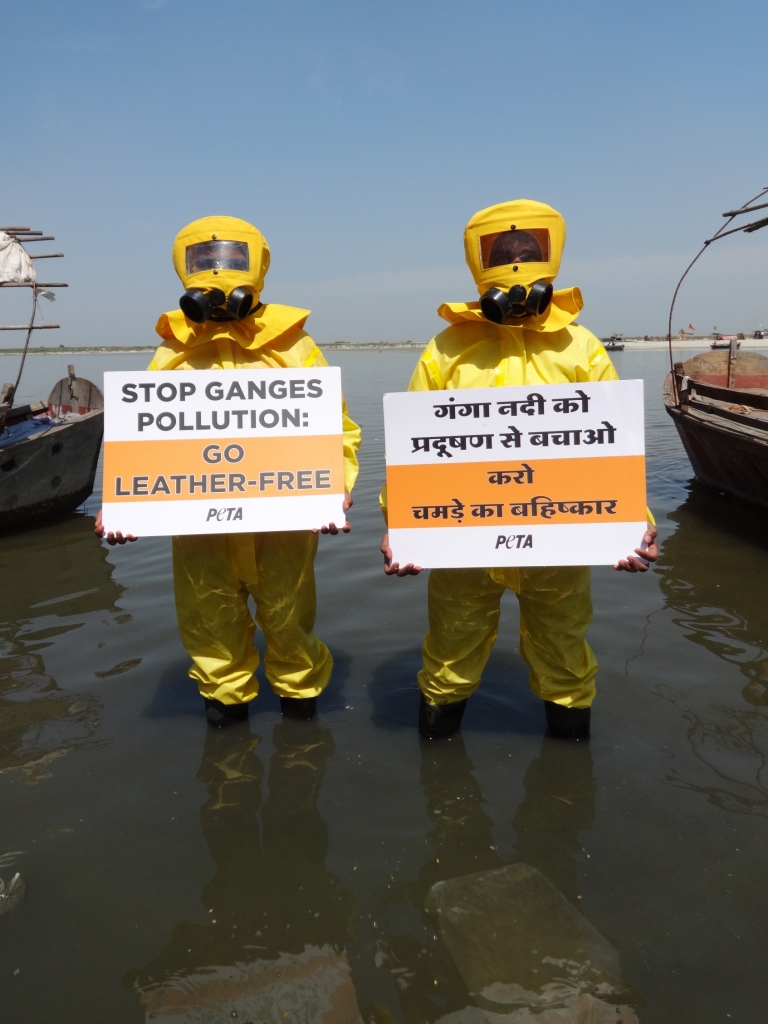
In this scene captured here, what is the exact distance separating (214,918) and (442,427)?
1830mm

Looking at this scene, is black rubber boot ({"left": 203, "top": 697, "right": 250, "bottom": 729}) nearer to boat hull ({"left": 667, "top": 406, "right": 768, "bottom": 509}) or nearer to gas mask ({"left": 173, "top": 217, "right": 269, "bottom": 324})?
gas mask ({"left": 173, "top": 217, "right": 269, "bottom": 324})

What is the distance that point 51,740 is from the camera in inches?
123

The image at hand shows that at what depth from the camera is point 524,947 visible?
6.31 ft

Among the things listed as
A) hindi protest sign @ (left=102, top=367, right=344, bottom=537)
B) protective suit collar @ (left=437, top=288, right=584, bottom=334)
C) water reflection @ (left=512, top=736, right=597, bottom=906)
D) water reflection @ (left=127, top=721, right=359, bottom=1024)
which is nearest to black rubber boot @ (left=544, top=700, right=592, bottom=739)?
water reflection @ (left=512, top=736, right=597, bottom=906)

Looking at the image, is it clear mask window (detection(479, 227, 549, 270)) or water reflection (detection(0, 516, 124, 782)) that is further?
water reflection (detection(0, 516, 124, 782))

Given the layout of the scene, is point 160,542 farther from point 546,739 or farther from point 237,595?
point 546,739

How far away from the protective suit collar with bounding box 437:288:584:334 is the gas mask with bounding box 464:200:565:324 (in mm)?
30

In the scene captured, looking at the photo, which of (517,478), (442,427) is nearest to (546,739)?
(517,478)

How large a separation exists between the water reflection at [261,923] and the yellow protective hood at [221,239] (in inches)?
80.0

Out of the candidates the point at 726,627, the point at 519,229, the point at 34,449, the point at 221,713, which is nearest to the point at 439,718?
the point at 221,713

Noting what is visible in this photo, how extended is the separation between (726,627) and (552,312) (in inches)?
109

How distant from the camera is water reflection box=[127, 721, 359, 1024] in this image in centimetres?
180

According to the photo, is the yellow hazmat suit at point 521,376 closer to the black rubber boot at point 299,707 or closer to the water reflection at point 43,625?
the black rubber boot at point 299,707

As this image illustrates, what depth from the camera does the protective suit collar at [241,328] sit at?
273cm
